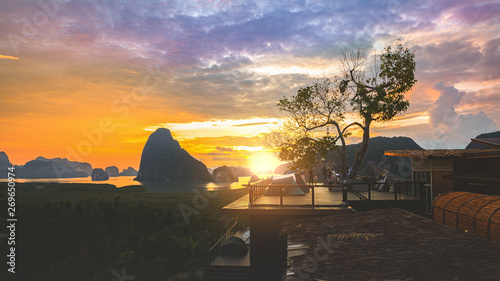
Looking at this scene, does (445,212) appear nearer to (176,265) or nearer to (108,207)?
(176,265)

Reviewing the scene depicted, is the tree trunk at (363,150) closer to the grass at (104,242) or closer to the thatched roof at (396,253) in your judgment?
the grass at (104,242)

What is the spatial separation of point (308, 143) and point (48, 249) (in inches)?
1074

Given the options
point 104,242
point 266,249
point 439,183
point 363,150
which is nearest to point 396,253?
point 266,249

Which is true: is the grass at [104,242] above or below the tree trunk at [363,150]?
below

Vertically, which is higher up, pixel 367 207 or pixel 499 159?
pixel 499 159

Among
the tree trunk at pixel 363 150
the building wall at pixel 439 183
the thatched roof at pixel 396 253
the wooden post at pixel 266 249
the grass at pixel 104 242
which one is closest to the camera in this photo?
the thatched roof at pixel 396 253

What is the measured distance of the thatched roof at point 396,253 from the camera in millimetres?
5266

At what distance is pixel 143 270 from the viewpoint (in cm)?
2961

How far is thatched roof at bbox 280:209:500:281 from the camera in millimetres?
5266

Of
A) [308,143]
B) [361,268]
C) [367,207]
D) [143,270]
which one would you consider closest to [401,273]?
[361,268]

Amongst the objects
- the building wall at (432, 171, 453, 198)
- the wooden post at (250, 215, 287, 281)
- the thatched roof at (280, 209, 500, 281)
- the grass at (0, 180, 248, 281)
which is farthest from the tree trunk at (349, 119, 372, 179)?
the thatched roof at (280, 209, 500, 281)

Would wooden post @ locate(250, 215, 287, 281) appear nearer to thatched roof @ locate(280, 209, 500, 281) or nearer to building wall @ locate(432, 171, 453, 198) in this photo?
thatched roof @ locate(280, 209, 500, 281)

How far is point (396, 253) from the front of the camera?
629 centimetres

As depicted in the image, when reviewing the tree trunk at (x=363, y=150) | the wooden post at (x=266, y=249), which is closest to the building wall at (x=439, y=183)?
the tree trunk at (x=363, y=150)
